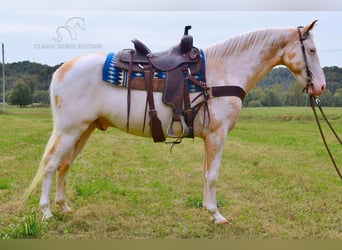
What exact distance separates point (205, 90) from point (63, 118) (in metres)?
1.57

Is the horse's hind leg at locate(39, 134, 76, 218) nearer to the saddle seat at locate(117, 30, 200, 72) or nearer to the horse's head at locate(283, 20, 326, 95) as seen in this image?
the saddle seat at locate(117, 30, 200, 72)

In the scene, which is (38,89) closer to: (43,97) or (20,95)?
(20,95)

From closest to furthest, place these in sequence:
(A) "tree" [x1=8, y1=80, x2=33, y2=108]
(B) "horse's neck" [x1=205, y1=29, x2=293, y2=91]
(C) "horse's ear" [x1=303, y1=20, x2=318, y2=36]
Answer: (C) "horse's ear" [x1=303, y1=20, x2=318, y2=36] → (B) "horse's neck" [x1=205, y1=29, x2=293, y2=91] → (A) "tree" [x1=8, y1=80, x2=33, y2=108]

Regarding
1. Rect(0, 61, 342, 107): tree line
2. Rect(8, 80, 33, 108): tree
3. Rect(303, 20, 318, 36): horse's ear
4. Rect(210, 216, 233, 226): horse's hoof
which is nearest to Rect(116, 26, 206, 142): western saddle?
Rect(210, 216, 233, 226): horse's hoof

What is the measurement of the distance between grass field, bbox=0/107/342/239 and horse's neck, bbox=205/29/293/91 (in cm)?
169

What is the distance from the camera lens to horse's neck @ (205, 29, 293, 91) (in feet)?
11.9

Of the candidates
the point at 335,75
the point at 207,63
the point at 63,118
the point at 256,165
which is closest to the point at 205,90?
the point at 207,63

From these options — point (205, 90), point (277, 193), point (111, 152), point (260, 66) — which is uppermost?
point (260, 66)

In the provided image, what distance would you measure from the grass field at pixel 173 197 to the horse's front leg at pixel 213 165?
19 cm

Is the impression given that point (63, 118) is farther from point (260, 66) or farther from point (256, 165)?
point (256, 165)

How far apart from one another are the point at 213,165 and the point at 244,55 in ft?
4.23

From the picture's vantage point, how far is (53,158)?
358 cm

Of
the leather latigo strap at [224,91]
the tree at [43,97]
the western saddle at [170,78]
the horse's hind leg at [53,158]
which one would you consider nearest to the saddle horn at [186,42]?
the western saddle at [170,78]

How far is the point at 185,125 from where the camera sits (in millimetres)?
3520
